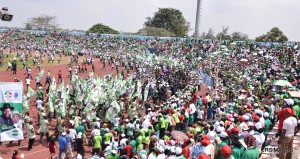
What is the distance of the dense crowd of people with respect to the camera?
25.2 feet

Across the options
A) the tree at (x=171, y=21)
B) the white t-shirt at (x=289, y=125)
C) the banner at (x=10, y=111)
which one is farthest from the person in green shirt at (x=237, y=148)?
the tree at (x=171, y=21)

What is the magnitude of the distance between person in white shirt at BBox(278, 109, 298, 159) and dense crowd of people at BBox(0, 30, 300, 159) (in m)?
0.02

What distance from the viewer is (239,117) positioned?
369 inches

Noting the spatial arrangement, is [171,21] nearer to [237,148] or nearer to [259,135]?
[259,135]

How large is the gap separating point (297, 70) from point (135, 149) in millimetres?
13972

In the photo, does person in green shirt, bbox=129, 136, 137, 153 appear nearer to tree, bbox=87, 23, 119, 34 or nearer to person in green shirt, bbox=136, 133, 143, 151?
person in green shirt, bbox=136, 133, 143, 151

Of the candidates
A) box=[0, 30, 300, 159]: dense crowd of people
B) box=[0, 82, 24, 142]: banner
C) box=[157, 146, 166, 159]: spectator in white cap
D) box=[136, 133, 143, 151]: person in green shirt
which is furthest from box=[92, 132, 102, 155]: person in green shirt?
box=[157, 146, 166, 159]: spectator in white cap

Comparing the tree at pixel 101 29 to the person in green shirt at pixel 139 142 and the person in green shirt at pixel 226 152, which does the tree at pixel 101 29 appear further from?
the person in green shirt at pixel 226 152

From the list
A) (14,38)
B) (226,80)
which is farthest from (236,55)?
(14,38)

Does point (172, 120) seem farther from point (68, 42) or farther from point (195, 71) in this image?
point (68, 42)

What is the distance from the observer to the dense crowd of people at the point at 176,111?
7.68 metres

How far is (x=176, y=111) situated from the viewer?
1271 cm

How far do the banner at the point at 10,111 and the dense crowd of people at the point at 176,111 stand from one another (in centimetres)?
138

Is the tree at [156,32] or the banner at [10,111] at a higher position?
the tree at [156,32]
